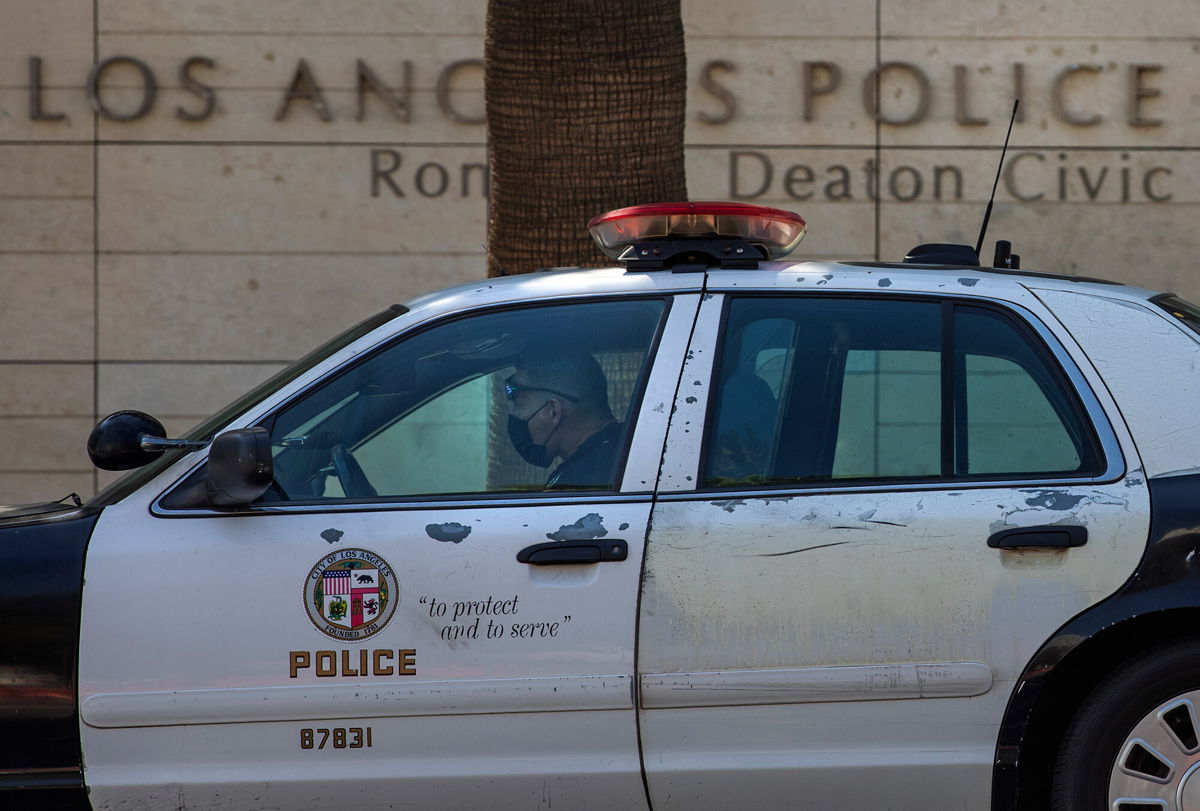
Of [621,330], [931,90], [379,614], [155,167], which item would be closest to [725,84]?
[931,90]

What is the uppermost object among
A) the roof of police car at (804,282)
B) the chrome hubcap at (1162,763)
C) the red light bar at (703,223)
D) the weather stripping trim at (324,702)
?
the red light bar at (703,223)

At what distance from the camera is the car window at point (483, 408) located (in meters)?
3.48

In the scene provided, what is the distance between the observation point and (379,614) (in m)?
3.33

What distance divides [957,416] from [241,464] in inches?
65.9

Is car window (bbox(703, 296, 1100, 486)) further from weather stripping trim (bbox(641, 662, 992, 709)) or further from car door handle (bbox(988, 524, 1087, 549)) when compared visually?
weather stripping trim (bbox(641, 662, 992, 709))

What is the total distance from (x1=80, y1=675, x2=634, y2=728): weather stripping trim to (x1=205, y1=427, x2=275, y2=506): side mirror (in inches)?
18.1

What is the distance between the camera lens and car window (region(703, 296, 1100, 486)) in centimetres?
341

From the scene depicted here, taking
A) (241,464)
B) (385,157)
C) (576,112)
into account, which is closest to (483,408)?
(241,464)

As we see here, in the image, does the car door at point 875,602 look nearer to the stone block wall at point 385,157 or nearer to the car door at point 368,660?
the car door at point 368,660

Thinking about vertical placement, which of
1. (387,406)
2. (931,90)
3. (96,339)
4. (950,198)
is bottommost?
(387,406)

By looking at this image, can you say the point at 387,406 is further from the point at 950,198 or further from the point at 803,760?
the point at 950,198

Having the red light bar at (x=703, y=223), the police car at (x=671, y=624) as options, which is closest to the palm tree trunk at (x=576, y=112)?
the red light bar at (x=703, y=223)

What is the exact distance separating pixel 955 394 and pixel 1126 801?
39.7 inches

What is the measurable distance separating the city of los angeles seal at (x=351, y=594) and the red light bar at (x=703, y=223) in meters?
1.09
